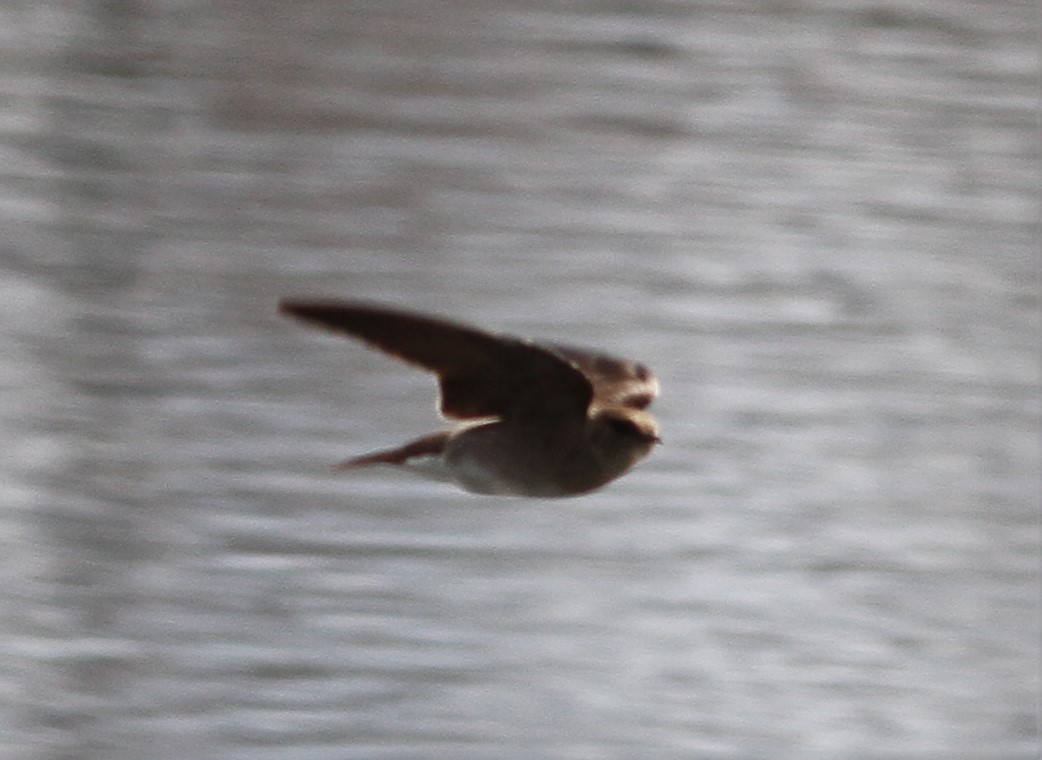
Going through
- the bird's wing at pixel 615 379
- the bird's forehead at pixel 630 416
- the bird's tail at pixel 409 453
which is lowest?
the bird's tail at pixel 409 453

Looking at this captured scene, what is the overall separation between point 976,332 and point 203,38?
963mm

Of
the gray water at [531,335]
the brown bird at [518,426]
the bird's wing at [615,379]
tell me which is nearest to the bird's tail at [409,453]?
the brown bird at [518,426]

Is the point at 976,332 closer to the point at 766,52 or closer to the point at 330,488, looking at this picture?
the point at 766,52

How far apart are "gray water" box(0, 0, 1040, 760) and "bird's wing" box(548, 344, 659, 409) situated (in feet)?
1.44

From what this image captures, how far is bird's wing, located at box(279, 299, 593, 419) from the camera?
32.8 inches

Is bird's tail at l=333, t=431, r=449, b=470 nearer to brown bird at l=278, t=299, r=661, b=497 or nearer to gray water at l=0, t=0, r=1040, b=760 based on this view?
brown bird at l=278, t=299, r=661, b=497

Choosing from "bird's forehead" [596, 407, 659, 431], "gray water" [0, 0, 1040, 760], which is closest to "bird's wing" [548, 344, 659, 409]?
"bird's forehead" [596, 407, 659, 431]

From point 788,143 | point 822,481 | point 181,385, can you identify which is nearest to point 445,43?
point 788,143

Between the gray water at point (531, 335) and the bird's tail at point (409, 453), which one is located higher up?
the gray water at point (531, 335)

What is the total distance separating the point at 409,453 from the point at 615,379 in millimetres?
172

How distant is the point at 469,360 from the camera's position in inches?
37.1

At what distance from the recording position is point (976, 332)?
6.34 feet

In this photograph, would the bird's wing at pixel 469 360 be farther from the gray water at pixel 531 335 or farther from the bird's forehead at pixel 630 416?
the gray water at pixel 531 335

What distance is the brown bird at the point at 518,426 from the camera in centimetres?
93
